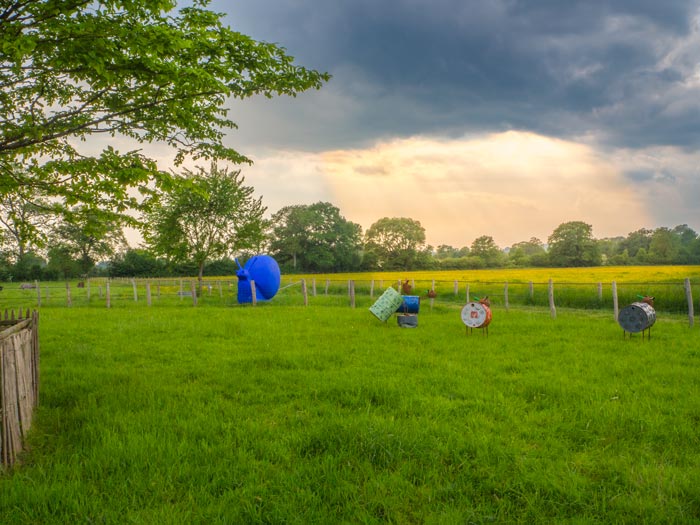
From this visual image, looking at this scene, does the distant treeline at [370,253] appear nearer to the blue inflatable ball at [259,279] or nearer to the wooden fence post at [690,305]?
the blue inflatable ball at [259,279]

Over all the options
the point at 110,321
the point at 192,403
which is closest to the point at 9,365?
the point at 192,403

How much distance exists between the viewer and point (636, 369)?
8.24 m

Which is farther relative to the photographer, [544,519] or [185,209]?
[185,209]

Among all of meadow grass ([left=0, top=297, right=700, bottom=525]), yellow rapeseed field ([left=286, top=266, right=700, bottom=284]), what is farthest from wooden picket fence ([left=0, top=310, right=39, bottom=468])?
yellow rapeseed field ([left=286, top=266, right=700, bottom=284])

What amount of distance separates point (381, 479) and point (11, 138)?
7.59 metres

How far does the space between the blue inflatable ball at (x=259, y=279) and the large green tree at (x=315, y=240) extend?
53849 millimetres

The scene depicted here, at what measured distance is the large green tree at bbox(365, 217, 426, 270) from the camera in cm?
8112

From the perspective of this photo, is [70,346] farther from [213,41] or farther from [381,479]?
[381,479]

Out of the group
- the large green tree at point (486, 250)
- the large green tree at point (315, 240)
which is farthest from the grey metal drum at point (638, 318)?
the large green tree at point (486, 250)

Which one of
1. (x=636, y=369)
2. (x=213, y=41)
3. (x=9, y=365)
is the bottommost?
(x=636, y=369)

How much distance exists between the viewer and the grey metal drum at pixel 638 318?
1081 centimetres

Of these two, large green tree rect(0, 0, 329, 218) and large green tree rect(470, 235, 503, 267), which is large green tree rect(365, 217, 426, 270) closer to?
large green tree rect(470, 235, 503, 267)

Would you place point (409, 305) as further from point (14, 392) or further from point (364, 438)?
point (14, 392)

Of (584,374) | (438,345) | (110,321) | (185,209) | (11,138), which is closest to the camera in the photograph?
(11,138)
